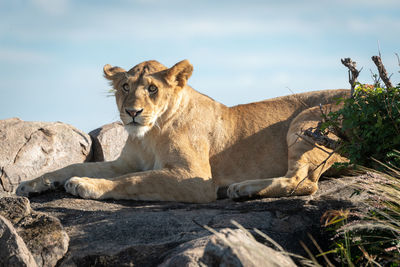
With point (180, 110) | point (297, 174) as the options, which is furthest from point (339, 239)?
point (180, 110)

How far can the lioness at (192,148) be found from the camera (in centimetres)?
549

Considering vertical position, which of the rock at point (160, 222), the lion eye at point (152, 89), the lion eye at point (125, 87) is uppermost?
the lion eye at point (125, 87)

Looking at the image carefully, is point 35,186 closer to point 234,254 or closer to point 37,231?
point 37,231

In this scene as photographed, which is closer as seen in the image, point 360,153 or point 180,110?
point 360,153

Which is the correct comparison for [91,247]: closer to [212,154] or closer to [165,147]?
[165,147]

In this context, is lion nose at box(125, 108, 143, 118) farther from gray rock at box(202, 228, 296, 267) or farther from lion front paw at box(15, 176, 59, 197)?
gray rock at box(202, 228, 296, 267)

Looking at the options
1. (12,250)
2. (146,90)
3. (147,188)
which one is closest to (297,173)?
(147,188)

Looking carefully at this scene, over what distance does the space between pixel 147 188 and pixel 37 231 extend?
164 cm

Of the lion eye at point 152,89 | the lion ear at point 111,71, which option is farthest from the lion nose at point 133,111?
the lion ear at point 111,71

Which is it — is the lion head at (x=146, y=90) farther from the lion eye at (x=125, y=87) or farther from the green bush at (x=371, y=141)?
the green bush at (x=371, y=141)

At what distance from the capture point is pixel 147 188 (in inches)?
215

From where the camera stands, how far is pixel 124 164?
6.55 meters

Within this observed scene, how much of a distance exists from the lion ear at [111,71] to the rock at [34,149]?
358cm

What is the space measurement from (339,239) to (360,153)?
899mm
